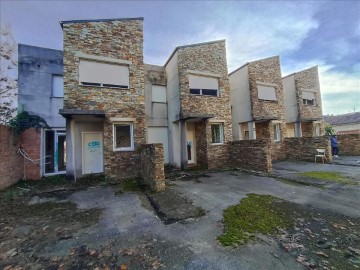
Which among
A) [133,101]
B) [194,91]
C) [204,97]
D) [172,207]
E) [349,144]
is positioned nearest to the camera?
[172,207]

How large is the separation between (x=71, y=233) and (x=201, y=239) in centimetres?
289

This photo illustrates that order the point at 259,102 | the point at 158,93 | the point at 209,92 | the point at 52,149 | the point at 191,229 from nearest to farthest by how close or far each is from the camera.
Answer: the point at 191,229 < the point at 52,149 < the point at 209,92 < the point at 158,93 < the point at 259,102

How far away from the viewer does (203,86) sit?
11.8m

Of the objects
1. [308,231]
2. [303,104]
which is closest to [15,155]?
[308,231]

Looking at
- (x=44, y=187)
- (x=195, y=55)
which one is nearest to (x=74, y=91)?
(x=44, y=187)

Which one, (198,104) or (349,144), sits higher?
(198,104)

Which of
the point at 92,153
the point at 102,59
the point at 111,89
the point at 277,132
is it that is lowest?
the point at 92,153

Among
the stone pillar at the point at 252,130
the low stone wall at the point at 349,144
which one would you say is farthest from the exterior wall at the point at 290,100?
the stone pillar at the point at 252,130

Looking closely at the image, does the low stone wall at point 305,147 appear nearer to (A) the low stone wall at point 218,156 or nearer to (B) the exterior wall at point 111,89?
(A) the low stone wall at point 218,156

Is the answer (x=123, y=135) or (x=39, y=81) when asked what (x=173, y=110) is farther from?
(x=39, y=81)

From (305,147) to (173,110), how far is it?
1033 cm

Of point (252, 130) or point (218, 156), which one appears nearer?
point (218, 156)

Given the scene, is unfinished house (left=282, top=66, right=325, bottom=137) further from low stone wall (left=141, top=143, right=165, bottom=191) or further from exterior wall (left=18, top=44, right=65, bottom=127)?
exterior wall (left=18, top=44, right=65, bottom=127)

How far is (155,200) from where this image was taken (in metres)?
5.84
